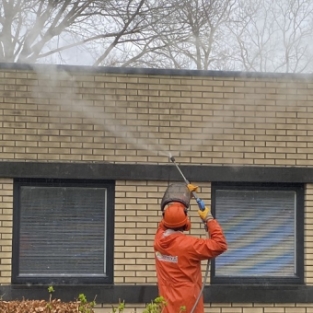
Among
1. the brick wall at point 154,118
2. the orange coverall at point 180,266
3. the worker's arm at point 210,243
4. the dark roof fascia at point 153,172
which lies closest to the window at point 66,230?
the dark roof fascia at point 153,172

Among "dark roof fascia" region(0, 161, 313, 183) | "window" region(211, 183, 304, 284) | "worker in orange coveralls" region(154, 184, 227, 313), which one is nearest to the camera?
"worker in orange coveralls" region(154, 184, 227, 313)

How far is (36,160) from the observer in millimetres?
7934

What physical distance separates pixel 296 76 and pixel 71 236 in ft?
10.1

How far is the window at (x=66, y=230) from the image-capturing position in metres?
8.06

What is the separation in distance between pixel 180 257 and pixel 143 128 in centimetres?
204

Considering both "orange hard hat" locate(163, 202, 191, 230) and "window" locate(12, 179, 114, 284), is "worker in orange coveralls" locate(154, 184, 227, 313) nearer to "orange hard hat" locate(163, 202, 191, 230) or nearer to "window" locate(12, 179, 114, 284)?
"orange hard hat" locate(163, 202, 191, 230)

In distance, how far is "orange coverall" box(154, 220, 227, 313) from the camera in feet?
20.8

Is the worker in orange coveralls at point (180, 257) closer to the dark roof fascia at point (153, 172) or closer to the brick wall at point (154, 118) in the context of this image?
the dark roof fascia at point (153, 172)

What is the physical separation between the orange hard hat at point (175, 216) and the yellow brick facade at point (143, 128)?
1.57m

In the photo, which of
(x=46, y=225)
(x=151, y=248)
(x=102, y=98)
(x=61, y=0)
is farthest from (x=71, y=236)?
(x=61, y=0)

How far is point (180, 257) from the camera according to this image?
6410 mm

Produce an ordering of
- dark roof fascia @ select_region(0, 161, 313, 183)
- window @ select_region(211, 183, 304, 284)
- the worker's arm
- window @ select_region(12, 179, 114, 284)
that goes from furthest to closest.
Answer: window @ select_region(211, 183, 304, 284) → window @ select_region(12, 179, 114, 284) → dark roof fascia @ select_region(0, 161, 313, 183) → the worker's arm

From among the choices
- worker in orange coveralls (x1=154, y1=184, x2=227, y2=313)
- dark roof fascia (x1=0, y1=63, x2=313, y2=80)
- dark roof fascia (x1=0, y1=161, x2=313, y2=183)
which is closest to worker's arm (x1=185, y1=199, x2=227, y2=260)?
worker in orange coveralls (x1=154, y1=184, x2=227, y2=313)

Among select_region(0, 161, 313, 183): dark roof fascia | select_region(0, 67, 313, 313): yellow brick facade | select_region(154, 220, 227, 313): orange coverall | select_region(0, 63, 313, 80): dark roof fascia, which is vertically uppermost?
select_region(0, 63, 313, 80): dark roof fascia
